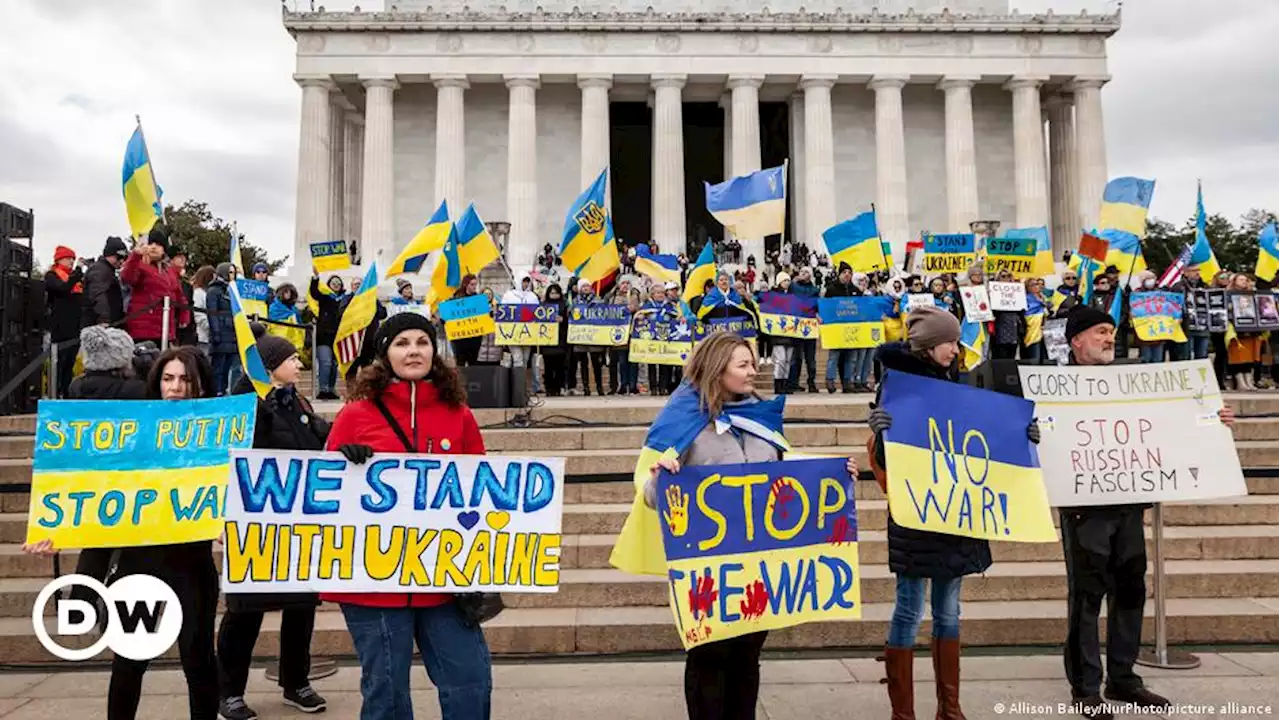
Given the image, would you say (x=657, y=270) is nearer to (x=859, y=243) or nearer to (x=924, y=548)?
(x=859, y=243)

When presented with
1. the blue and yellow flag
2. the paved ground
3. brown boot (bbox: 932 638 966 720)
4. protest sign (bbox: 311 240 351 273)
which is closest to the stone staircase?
the paved ground

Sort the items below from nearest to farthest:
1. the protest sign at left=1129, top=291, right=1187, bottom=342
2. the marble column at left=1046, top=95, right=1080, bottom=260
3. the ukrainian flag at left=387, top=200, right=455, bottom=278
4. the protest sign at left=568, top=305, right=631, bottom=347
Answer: the ukrainian flag at left=387, top=200, right=455, bottom=278 < the protest sign at left=1129, top=291, right=1187, bottom=342 < the protest sign at left=568, top=305, right=631, bottom=347 < the marble column at left=1046, top=95, right=1080, bottom=260

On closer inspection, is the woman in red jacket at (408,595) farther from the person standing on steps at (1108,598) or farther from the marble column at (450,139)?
the marble column at (450,139)

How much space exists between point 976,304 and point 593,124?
1154 inches

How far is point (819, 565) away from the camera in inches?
187

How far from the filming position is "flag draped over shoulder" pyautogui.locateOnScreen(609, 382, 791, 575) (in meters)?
4.55

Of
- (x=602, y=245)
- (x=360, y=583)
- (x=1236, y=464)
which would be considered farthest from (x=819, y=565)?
(x=602, y=245)

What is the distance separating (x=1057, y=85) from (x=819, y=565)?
4591 centimetres

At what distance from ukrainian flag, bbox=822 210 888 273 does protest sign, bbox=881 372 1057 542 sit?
32.9 ft

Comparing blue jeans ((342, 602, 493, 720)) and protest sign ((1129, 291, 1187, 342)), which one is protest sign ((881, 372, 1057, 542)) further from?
protest sign ((1129, 291, 1187, 342))

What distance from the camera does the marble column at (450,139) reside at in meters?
42.1

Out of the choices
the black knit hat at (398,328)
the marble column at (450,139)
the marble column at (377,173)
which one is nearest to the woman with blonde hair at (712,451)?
the black knit hat at (398,328)

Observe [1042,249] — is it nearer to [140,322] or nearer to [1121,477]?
[1121,477]

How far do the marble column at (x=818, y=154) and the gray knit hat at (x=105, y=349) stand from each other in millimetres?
37580
